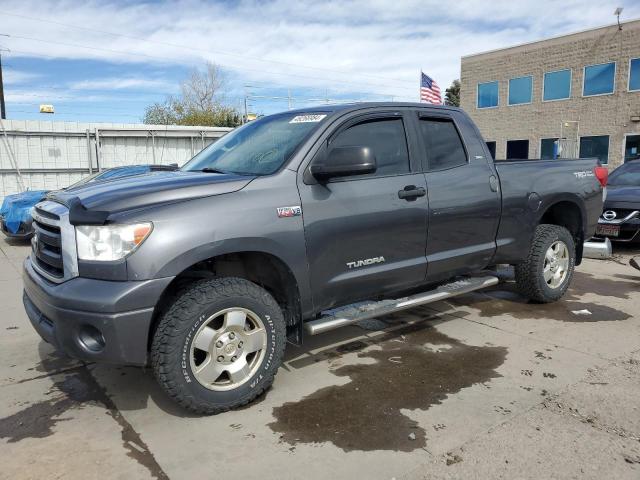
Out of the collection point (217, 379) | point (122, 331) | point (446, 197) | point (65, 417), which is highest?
point (446, 197)

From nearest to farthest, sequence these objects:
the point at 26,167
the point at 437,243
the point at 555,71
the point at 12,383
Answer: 1. the point at 12,383
2. the point at 437,243
3. the point at 26,167
4. the point at 555,71

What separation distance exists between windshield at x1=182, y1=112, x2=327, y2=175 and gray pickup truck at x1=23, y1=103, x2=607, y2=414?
2 centimetres

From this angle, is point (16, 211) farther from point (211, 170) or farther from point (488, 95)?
point (488, 95)

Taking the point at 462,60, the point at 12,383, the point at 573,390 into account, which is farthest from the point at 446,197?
the point at 462,60

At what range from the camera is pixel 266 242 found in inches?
128

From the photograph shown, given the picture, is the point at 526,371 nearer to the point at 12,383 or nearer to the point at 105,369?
the point at 105,369

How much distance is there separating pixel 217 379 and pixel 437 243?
2062 millimetres

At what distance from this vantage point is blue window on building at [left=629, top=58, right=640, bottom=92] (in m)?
23.2

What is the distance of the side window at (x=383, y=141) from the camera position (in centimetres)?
390

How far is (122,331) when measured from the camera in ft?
9.32

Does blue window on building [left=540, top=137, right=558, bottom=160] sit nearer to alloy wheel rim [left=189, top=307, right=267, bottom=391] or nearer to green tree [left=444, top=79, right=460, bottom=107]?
alloy wheel rim [left=189, top=307, right=267, bottom=391]

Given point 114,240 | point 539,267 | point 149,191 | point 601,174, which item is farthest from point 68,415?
point 601,174

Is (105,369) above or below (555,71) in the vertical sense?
below

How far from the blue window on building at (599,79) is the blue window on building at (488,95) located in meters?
4.86
